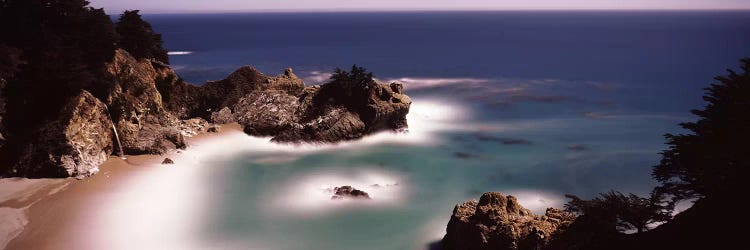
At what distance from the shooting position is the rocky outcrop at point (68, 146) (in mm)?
24062

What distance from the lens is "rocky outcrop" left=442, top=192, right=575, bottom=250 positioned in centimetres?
1523

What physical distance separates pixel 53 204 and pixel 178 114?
17340 mm

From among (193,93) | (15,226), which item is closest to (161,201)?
(15,226)

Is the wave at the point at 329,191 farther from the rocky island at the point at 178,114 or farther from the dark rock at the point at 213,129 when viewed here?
the dark rock at the point at 213,129

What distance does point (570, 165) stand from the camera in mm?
33000

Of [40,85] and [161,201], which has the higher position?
[40,85]

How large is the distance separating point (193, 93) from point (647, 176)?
1495 inches

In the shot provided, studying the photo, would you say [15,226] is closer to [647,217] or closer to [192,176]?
[192,176]

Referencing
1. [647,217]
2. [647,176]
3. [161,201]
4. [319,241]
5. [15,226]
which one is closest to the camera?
[647,217]

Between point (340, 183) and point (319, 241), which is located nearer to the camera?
point (319, 241)

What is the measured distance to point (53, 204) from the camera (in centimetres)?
2175

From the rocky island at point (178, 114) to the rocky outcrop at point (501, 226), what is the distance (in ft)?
61.4

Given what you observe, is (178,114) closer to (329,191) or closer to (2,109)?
(2,109)

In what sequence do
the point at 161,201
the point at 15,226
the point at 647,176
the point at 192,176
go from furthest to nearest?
the point at 647,176 < the point at 192,176 < the point at 161,201 < the point at 15,226
